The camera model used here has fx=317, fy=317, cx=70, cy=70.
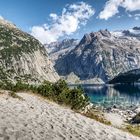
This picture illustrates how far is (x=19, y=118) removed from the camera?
18.5 metres

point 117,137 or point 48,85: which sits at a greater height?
point 48,85

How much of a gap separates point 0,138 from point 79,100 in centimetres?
4155

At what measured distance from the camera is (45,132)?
51.2ft

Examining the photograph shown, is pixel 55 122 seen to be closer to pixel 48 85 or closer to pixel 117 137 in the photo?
pixel 117 137

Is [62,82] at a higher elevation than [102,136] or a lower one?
higher

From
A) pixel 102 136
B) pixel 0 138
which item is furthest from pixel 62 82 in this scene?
pixel 0 138

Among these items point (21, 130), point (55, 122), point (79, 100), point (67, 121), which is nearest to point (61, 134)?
point (21, 130)

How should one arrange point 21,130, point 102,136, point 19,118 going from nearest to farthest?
point 21,130 < point 102,136 < point 19,118

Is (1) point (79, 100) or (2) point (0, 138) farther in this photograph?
(1) point (79, 100)

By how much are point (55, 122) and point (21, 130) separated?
13.7ft

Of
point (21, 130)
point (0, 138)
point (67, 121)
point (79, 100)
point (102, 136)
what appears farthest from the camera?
point (79, 100)

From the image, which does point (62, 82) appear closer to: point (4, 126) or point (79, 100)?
point (79, 100)

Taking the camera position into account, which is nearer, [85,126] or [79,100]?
[85,126]

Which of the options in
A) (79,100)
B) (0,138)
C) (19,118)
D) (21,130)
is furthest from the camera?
(79,100)
